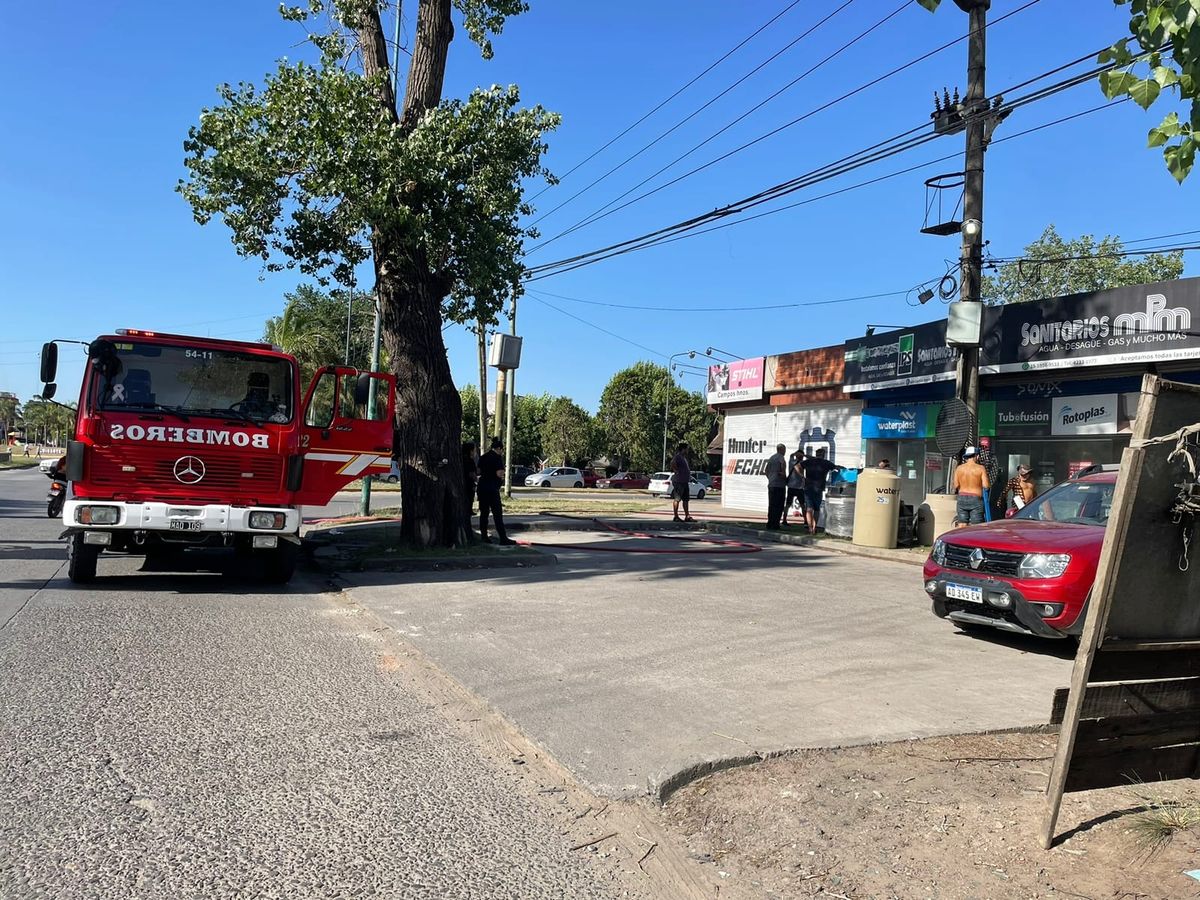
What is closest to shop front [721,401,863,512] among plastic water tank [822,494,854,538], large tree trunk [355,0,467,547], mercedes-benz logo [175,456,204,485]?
plastic water tank [822,494,854,538]

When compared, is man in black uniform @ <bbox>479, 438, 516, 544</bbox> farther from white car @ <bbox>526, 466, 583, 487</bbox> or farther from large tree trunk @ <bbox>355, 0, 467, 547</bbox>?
white car @ <bbox>526, 466, 583, 487</bbox>

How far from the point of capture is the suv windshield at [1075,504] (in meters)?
8.09

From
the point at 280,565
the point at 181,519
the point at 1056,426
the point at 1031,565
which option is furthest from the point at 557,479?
the point at 1031,565

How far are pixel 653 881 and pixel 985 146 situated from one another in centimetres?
1377

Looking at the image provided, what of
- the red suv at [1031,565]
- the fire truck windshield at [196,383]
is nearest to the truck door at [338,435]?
the fire truck windshield at [196,383]

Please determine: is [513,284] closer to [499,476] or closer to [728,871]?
[499,476]

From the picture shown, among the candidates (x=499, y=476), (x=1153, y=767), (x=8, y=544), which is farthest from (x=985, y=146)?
(x=8, y=544)

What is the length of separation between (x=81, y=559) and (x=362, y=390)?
341 centimetres

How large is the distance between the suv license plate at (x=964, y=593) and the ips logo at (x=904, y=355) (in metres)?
13.5

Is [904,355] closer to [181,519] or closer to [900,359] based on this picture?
[900,359]

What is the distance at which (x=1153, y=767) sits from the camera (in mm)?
3766

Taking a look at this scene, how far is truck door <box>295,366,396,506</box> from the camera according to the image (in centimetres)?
1041

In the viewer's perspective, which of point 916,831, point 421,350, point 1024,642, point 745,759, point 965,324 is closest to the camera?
point 916,831

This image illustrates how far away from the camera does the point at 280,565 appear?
1028 cm
